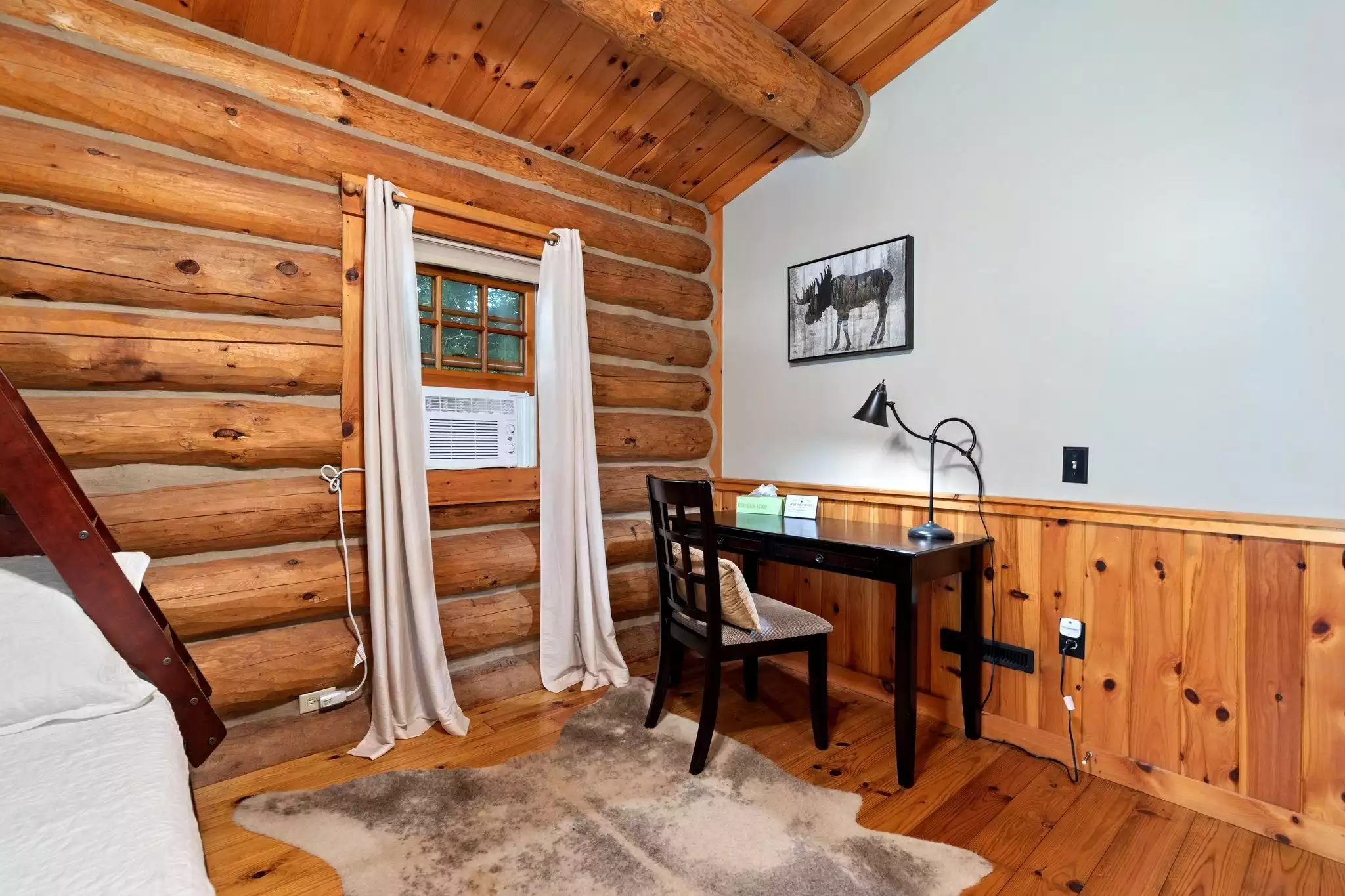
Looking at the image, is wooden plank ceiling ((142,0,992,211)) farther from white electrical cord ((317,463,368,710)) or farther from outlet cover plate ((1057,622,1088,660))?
outlet cover plate ((1057,622,1088,660))

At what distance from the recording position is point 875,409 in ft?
8.27

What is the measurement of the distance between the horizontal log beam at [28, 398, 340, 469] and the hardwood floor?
1.07 m

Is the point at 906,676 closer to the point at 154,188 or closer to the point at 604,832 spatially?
the point at 604,832

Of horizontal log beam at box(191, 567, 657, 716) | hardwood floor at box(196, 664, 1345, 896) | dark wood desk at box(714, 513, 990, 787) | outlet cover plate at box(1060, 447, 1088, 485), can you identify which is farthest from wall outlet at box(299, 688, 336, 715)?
outlet cover plate at box(1060, 447, 1088, 485)

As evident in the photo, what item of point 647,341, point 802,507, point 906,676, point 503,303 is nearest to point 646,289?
point 647,341

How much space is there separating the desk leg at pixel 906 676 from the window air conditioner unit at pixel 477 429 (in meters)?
1.72

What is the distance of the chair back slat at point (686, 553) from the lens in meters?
2.07

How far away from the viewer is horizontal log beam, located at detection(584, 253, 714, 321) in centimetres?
312

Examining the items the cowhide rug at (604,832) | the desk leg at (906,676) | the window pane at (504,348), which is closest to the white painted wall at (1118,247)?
the desk leg at (906,676)

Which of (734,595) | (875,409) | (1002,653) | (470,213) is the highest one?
(470,213)

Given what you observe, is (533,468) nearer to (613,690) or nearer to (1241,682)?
(613,690)

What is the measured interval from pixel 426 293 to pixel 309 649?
4.86ft

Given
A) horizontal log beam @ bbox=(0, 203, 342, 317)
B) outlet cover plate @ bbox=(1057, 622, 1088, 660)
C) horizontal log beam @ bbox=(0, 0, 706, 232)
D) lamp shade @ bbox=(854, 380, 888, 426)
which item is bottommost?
outlet cover plate @ bbox=(1057, 622, 1088, 660)

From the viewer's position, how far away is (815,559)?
89.8 inches
